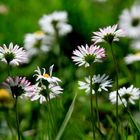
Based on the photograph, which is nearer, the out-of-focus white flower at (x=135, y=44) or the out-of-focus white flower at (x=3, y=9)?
the out-of-focus white flower at (x=135, y=44)

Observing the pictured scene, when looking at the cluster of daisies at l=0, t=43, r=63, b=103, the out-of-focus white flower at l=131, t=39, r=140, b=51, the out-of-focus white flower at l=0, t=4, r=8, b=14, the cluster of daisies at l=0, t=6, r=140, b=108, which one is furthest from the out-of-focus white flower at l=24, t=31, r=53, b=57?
the cluster of daisies at l=0, t=43, r=63, b=103

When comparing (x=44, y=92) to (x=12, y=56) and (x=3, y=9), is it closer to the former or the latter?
(x=12, y=56)

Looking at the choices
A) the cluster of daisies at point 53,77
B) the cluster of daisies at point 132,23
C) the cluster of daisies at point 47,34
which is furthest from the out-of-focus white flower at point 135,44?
the cluster of daisies at point 53,77

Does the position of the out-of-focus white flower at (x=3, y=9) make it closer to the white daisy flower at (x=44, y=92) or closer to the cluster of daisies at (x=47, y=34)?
the cluster of daisies at (x=47, y=34)

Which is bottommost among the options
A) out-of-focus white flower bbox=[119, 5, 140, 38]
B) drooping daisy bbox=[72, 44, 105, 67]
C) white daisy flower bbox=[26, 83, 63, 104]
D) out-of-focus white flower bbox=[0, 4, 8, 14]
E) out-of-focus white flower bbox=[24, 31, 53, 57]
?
white daisy flower bbox=[26, 83, 63, 104]

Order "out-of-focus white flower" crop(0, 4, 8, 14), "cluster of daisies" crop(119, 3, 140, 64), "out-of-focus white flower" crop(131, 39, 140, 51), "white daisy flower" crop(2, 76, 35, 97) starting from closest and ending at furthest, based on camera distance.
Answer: "white daisy flower" crop(2, 76, 35, 97)
"out-of-focus white flower" crop(131, 39, 140, 51)
"cluster of daisies" crop(119, 3, 140, 64)
"out-of-focus white flower" crop(0, 4, 8, 14)

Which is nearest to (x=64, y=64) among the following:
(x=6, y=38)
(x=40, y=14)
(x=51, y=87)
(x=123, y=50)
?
(x=123, y=50)

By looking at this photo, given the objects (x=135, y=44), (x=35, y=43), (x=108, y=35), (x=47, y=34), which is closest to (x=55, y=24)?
(x=35, y=43)

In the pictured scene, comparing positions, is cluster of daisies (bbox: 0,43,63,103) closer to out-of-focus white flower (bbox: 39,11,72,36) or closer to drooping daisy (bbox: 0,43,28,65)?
drooping daisy (bbox: 0,43,28,65)

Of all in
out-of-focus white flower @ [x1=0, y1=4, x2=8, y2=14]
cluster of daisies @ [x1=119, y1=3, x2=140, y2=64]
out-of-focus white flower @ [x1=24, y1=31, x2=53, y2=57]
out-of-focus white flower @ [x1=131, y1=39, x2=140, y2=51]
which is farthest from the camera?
out-of-focus white flower @ [x1=0, y1=4, x2=8, y2=14]
